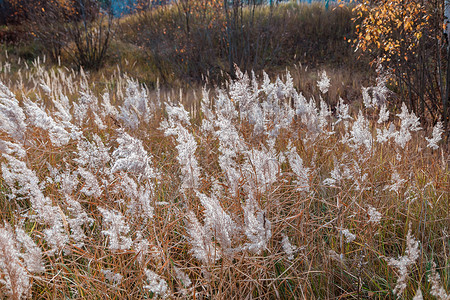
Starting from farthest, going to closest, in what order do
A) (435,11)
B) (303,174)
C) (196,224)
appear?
(435,11), (303,174), (196,224)

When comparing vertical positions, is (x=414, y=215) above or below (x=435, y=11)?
below

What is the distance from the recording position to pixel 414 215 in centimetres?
178

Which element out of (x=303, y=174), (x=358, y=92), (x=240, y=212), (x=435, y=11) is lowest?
(x=358, y=92)

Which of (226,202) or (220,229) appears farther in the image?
(226,202)

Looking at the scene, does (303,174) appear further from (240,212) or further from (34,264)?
(34,264)

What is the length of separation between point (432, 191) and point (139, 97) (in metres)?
2.09

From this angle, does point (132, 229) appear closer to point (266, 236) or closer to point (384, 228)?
point (266, 236)

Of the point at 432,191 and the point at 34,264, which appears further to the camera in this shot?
the point at 432,191

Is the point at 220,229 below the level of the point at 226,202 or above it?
above

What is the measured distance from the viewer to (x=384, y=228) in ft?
5.55

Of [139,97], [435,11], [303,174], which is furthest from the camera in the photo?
[435,11]

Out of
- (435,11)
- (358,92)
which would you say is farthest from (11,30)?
(435,11)

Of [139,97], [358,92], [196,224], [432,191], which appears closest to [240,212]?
[196,224]

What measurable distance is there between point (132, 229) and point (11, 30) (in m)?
15.6
